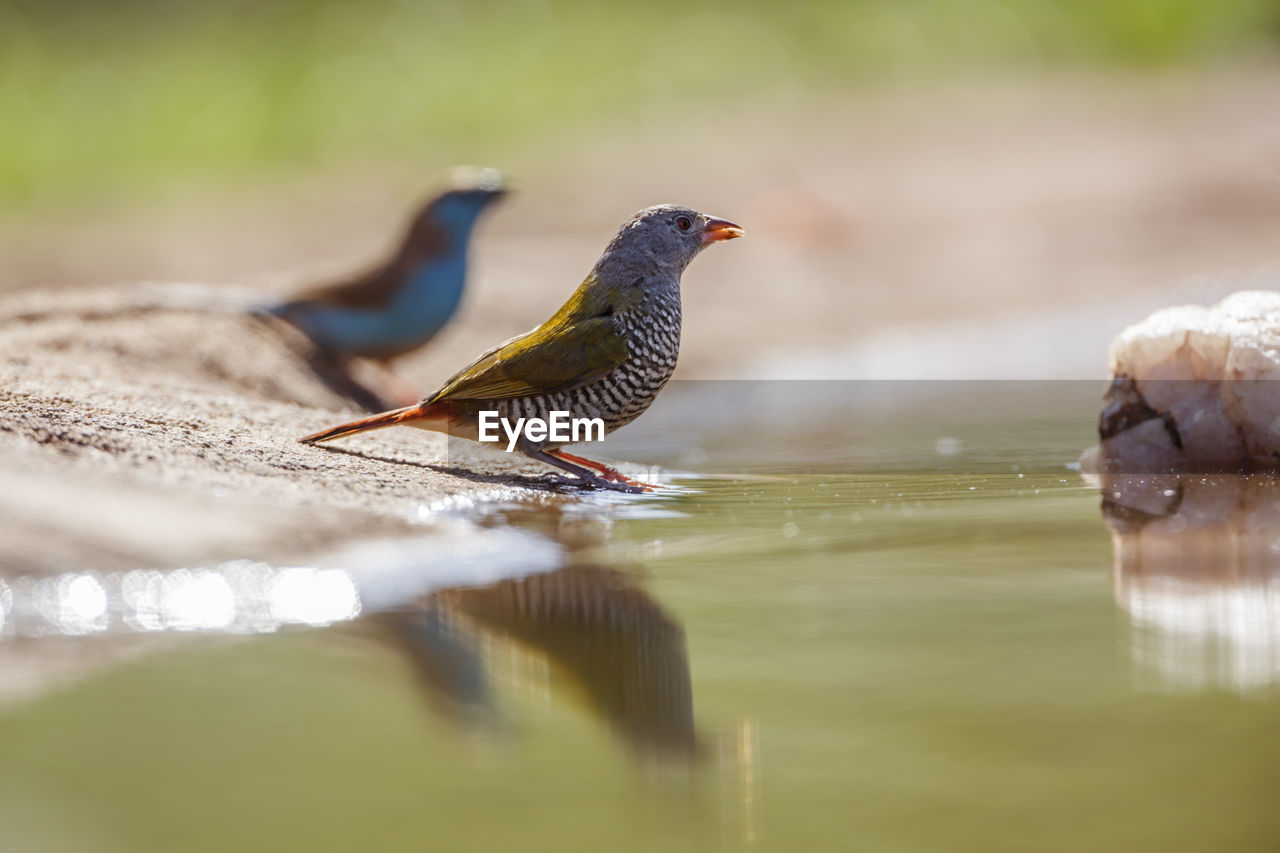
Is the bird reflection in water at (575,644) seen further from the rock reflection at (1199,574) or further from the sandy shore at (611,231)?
the rock reflection at (1199,574)

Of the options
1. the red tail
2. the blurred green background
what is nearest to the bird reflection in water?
the red tail

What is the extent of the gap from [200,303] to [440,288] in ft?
3.57

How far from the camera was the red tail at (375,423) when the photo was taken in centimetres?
445

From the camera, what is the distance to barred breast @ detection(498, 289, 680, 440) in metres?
Answer: 4.33

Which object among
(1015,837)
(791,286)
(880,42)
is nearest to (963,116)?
(880,42)

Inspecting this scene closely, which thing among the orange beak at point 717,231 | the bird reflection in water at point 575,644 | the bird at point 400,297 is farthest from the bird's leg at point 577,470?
the bird at point 400,297

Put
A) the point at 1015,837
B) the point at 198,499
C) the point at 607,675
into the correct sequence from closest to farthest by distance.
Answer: the point at 1015,837 < the point at 607,675 < the point at 198,499

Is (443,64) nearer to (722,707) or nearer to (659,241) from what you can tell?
(659,241)

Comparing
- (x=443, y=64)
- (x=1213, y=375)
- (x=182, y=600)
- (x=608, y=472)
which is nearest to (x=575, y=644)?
(x=182, y=600)

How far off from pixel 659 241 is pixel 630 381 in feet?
1.73

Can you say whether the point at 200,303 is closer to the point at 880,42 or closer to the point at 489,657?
the point at 489,657

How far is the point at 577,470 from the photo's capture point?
442 cm

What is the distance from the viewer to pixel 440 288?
21.2ft

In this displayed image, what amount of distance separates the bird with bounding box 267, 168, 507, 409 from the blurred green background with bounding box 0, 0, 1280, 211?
291 inches
